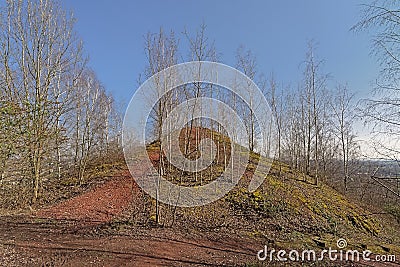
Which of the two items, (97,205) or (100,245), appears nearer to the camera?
(100,245)

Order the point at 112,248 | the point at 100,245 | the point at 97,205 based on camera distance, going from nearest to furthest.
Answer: the point at 112,248 < the point at 100,245 < the point at 97,205

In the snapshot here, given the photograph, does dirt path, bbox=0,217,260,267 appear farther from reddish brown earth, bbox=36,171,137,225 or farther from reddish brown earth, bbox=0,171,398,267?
reddish brown earth, bbox=36,171,137,225

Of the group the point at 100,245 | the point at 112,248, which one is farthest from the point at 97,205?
the point at 112,248

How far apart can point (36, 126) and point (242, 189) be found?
9.25 metres

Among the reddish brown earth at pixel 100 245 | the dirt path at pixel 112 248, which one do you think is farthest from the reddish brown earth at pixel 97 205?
the dirt path at pixel 112 248

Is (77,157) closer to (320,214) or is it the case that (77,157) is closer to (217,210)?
(217,210)

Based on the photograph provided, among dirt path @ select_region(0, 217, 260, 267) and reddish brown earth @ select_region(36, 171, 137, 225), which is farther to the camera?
→ reddish brown earth @ select_region(36, 171, 137, 225)

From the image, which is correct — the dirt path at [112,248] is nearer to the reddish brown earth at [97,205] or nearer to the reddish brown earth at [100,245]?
the reddish brown earth at [100,245]

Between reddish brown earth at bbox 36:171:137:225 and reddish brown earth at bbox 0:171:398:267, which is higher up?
reddish brown earth at bbox 36:171:137:225

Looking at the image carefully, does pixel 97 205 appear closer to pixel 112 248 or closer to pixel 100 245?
pixel 100 245

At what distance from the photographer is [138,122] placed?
8.23 m

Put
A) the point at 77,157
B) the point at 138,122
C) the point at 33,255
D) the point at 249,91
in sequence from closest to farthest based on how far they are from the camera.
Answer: the point at 33,255 < the point at 138,122 < the point at 249,91 < the point at 77,157

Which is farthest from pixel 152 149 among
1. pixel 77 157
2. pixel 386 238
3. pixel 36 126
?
pixel 386 238

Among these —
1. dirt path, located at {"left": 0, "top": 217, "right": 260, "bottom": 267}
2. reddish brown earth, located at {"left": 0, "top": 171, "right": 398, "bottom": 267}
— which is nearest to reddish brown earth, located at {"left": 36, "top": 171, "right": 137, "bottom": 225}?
reddish brown earth, located at {"left": 0, "top": 171, "right": 398, "bottom": 267}
